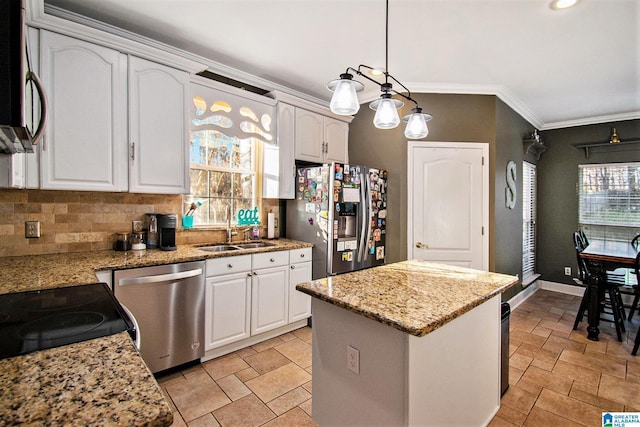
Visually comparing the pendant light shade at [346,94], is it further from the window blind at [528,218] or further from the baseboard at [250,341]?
the window blind at [528,218]

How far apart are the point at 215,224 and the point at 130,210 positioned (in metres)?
0.79

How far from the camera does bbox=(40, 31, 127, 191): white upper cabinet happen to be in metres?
2.07

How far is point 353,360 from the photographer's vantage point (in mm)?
1470

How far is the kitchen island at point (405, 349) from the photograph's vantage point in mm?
1291

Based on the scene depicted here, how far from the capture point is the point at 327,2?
82.1 inches

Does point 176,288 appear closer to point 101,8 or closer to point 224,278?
point 224,278

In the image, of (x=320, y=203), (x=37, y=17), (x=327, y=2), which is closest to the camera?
(x=37, y=17)

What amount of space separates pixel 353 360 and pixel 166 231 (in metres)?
1.93

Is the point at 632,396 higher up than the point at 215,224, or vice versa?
the point at 215,224

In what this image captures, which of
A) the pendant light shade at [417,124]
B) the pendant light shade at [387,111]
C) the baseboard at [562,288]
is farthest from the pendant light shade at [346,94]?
the baseboard at [562,288]

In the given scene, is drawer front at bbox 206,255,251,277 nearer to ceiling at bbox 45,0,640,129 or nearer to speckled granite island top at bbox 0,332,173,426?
speckled granite island top at bbox 0,332,173,426

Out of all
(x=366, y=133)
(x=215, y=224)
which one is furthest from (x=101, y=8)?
(x=366, y=133)

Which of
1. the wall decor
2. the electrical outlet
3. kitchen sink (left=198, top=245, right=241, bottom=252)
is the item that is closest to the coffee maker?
kitchen sink (left=198, top=245, right=241, bottom=252)
